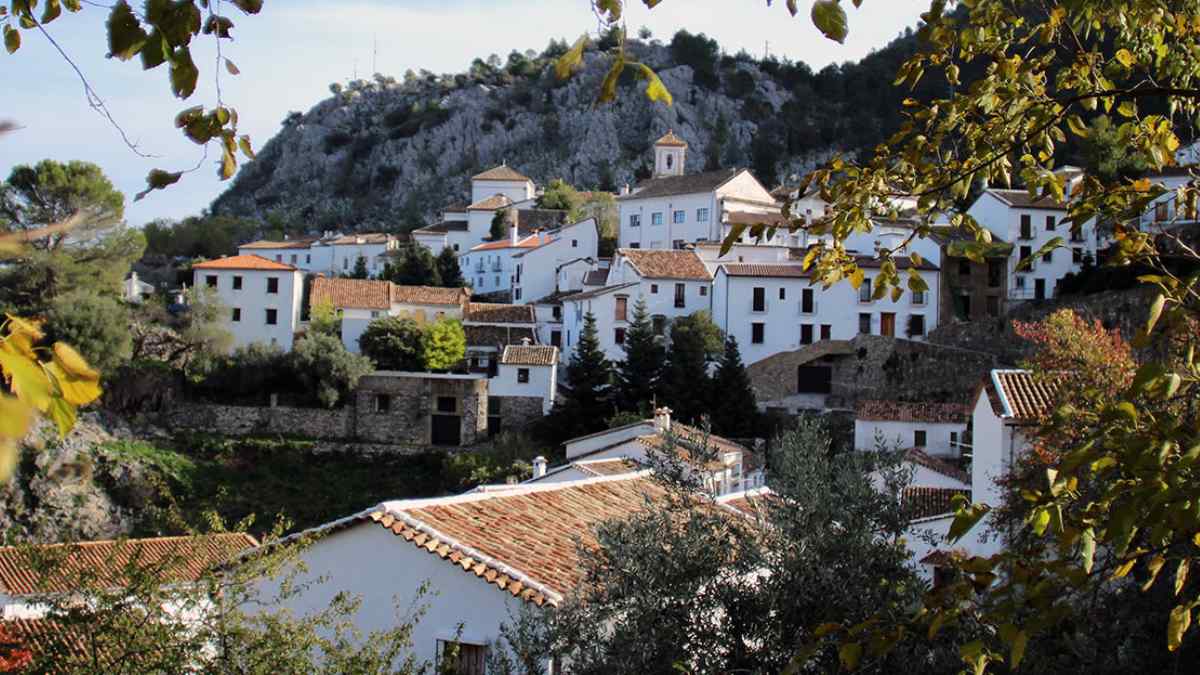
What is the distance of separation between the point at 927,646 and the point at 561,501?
26.0ft

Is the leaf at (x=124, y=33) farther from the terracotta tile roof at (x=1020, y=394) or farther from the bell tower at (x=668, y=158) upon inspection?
the bell tower at (x=668, y=158)

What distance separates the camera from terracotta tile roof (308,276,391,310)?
47.3 meters

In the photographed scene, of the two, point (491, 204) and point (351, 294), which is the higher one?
point (491, 204)

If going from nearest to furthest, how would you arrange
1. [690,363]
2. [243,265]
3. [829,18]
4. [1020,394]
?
[829,18] → [1020,394] → [690,363] → [243,265]

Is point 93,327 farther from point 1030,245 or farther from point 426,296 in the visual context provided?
point 1030,245

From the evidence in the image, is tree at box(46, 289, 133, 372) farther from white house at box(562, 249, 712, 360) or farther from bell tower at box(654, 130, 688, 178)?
bell tower at box(654, 130, 688, 178)

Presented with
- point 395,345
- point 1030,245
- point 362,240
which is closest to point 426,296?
point 395,345

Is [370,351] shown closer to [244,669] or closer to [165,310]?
[165,310]

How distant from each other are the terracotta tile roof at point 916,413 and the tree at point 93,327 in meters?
25.1

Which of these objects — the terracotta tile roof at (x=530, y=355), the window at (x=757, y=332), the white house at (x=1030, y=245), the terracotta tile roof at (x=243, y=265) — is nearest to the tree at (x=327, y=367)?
the terracotta tile roof at (x=530, y=355)

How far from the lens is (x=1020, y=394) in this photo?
18.5 m

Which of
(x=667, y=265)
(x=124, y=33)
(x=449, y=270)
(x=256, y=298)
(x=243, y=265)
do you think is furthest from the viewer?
(x=449, y=270)

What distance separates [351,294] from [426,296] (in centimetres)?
310

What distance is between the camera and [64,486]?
122 ft
